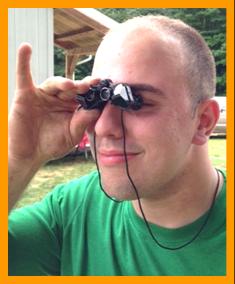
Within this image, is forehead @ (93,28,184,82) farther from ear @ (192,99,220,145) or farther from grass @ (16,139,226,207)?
grass @ (16,139,226,207)

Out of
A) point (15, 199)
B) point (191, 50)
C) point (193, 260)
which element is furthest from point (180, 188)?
point (15, 199)

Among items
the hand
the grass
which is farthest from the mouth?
the grass

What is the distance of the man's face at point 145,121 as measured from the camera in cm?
131

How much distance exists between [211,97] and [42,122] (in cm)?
69

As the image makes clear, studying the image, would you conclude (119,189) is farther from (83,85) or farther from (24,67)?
(24,67)

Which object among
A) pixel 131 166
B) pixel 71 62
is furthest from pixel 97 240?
pixel 71 62

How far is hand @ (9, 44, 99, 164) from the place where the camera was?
147cm

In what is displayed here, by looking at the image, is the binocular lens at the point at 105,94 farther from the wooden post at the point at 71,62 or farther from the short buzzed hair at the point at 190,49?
the wooden post at the point at 71,62

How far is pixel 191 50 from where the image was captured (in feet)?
4.90

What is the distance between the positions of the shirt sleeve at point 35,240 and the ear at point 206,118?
2.10 feet

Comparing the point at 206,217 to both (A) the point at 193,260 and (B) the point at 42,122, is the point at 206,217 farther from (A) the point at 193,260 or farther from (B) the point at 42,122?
(B) the point at 42,122

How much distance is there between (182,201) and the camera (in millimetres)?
1447

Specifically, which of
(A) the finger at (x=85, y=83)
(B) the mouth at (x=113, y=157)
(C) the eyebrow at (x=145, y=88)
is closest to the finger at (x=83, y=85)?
(A) the finger at (x=85, y=83)

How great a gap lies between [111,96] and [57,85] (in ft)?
0.82
